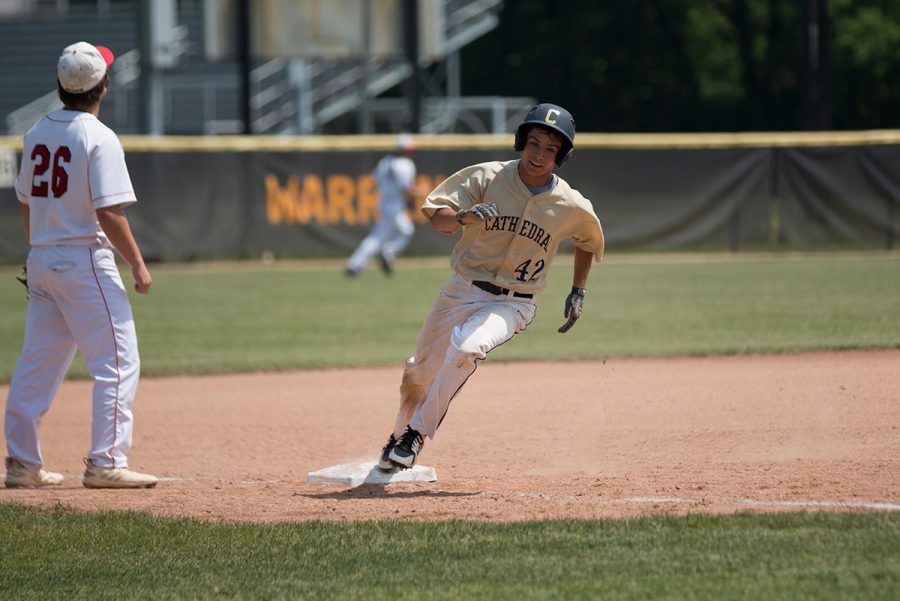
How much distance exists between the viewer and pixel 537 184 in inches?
231

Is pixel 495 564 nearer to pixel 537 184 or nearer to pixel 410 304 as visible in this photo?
pixel 537 184

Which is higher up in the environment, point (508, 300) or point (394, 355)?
point (508, 300)

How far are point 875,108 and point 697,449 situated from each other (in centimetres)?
3569

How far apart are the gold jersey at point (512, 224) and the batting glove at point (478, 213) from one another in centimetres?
27

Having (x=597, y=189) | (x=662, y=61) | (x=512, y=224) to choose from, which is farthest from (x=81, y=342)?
(x=662, y=61)

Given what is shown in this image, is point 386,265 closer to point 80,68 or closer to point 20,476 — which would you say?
point 20,476

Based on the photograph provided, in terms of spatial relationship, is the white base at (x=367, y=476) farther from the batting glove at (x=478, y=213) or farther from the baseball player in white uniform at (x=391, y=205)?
the baseball player in white uniform at (x=391, y=205)

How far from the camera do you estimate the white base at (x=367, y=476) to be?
625cm

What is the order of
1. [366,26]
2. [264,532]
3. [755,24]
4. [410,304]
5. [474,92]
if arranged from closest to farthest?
[264,532]
[410,304]
[366,26]
[755,24]
[474,92]

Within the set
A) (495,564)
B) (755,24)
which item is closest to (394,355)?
(495,564)

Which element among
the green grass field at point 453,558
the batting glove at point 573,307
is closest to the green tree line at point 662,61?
the batting glove at point 573,307

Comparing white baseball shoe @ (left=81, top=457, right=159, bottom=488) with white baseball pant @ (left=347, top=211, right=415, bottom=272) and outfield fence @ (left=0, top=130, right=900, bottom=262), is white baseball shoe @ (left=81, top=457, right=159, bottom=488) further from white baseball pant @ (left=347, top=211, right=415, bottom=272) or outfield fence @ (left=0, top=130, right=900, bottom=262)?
outfield fence @ (left=0, top=130, right=900, bottom=262)

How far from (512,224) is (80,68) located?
85.1 inches

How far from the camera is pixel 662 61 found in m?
45.0
